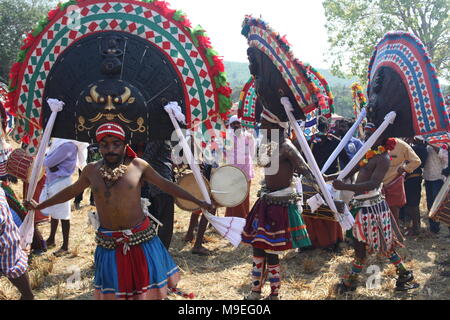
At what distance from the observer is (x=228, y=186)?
4.07m

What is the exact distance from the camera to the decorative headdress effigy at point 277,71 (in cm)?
379

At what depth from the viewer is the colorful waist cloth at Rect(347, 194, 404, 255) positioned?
4707mm

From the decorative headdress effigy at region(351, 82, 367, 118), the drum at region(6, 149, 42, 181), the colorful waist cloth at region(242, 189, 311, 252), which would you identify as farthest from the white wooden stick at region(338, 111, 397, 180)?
the drum at region(6, 149, 42, 181)

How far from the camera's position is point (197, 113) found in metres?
3.57

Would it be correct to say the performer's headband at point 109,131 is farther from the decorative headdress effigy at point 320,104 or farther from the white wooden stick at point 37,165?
the decorative headdress effigy at point 320,104

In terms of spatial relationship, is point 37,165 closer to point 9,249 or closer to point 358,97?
point 9,249

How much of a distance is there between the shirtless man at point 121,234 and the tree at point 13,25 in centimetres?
2599

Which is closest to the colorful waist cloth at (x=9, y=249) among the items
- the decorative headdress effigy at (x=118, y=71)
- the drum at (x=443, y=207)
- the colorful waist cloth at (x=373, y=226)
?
the decorative headdress effigy at (x=118, y=71)

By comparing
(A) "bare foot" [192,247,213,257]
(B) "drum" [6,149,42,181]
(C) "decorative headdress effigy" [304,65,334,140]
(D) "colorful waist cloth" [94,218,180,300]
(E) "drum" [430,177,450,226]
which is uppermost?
(C) "decorative headdress effigy" [304,65,334,140]

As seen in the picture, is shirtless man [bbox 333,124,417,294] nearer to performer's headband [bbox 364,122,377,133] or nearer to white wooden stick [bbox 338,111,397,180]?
performer's headband [bbox 364,122,377,133]

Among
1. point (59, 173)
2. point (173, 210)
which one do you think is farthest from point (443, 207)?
point (59, 173)

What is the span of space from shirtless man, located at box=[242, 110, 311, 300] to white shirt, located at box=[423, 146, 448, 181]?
4044mm

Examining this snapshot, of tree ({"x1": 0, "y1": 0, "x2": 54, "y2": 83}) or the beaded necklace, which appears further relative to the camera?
tree ({"x1": 0, "y1": 0, "x2": 54, "y2": 83})
